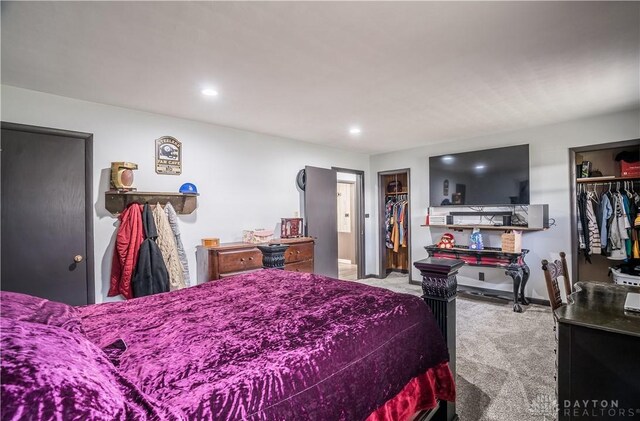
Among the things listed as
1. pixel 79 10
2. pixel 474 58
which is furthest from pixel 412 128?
pixel 79 10

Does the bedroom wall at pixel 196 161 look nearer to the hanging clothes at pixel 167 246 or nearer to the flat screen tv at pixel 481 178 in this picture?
the hanging clothes at pixel 167 246

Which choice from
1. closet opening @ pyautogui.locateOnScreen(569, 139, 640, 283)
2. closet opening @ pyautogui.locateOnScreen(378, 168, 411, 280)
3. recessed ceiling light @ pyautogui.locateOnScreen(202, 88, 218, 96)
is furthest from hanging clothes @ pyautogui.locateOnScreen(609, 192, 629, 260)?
recessed ceiling light @ pyautogui.locateOnScreen(202, 88, 218, 96)

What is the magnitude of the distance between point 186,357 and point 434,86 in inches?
108

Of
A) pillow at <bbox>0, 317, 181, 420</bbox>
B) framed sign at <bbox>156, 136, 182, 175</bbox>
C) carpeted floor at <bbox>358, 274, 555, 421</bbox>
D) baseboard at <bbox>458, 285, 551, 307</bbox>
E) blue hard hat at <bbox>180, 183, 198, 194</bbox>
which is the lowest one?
carpeted floor at <bbox>358, 274, 555, 421</bbox>

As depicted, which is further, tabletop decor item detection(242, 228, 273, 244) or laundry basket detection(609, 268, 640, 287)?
tabletop decor item detection(242, 228, 273, 244)

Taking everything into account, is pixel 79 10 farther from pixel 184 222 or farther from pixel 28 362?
pixel 184 222

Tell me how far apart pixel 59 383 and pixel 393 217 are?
5751mm

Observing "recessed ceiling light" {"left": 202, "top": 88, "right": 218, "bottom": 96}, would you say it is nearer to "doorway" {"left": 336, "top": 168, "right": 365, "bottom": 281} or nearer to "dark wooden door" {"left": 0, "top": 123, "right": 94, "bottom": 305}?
"dark wooden door" {"left": 0, "top": 123, "right": 94, "bottom": 305}

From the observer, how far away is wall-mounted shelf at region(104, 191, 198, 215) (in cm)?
301

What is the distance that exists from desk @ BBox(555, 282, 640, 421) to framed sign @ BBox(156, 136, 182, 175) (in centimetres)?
360

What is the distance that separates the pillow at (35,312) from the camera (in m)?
0.92

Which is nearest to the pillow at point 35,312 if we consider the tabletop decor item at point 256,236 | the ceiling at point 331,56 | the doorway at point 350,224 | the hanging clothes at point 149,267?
the ceiling at point 331,56

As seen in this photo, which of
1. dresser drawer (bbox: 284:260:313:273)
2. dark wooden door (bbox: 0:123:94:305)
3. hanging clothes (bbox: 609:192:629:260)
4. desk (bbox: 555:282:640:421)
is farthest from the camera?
dresser drawer (bbox: 284:260:313:273)

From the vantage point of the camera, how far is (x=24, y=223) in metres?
2.56
